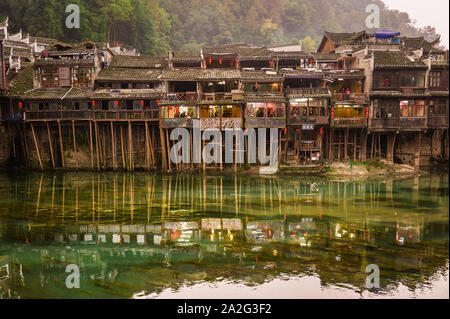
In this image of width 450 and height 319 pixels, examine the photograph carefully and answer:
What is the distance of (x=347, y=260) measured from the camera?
14750mm

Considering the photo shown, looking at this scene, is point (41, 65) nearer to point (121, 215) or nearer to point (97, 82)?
point (97, 82)

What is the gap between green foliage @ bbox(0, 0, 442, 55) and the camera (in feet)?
158

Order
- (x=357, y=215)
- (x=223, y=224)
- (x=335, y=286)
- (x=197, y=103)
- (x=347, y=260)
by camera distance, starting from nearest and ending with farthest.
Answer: (x=335, y=286)
(x=347, y=260)
(x=223, y=224)
(x=357, y=215)
(x=197, y=103)

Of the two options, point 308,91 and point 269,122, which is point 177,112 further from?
point 308,91

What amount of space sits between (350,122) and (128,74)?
21.1 m

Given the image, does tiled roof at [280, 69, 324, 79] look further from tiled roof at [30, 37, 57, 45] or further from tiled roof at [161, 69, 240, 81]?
tiled roof at [30, 37, 57, 45]

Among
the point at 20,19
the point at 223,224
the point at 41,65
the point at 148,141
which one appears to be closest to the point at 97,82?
the point at 41,65

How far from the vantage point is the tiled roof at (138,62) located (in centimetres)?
4075

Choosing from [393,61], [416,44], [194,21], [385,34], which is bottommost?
[393,61]

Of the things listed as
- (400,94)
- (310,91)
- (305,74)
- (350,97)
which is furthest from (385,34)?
(310,91)

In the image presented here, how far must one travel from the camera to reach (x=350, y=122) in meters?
36.2

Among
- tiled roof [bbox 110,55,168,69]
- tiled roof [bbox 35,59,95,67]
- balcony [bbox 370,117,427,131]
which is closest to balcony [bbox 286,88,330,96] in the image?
balcony [bbox 370,117,427,131]
